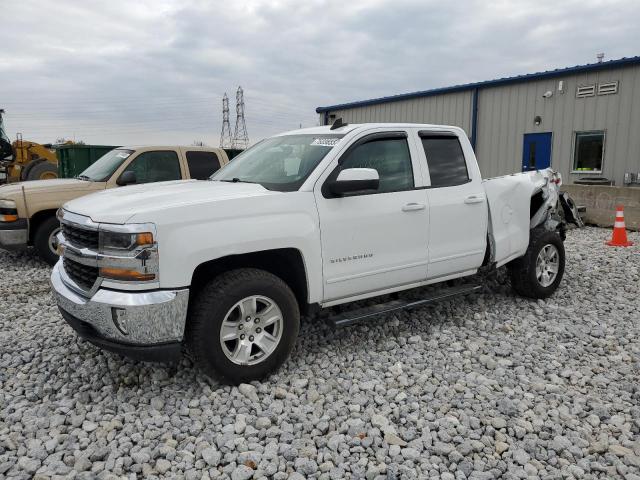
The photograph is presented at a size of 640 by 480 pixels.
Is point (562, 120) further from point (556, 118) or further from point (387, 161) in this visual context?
point (387, 161)

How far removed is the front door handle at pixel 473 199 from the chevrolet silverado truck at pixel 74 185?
15.2ft

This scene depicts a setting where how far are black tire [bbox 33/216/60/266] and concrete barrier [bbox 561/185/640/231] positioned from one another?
10658 millimetres

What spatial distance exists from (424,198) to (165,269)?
7.75 feet

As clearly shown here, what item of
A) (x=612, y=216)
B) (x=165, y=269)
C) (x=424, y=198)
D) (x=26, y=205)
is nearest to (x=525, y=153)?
(x=612, y=216)

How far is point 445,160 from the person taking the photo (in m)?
4.87

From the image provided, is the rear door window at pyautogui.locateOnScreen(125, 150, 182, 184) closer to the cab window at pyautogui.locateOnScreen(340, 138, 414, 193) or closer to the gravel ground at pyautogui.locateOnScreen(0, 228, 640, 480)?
the gravel ground at pyautogui.locateOnScreen(0, 228, 640, 480)

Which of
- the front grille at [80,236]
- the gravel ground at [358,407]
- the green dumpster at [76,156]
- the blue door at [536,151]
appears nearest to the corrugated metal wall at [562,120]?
the blue door at [536,151]

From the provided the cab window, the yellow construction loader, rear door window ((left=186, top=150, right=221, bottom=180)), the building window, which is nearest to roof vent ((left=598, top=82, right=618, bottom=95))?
the building window

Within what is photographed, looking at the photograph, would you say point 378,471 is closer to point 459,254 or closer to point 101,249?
point 101,249

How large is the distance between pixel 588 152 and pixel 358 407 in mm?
12687

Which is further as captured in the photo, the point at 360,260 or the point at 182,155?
the point at 182,155

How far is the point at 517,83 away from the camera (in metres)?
14.7

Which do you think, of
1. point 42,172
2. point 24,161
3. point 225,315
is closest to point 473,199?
point 225,315

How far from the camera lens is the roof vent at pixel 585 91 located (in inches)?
516
